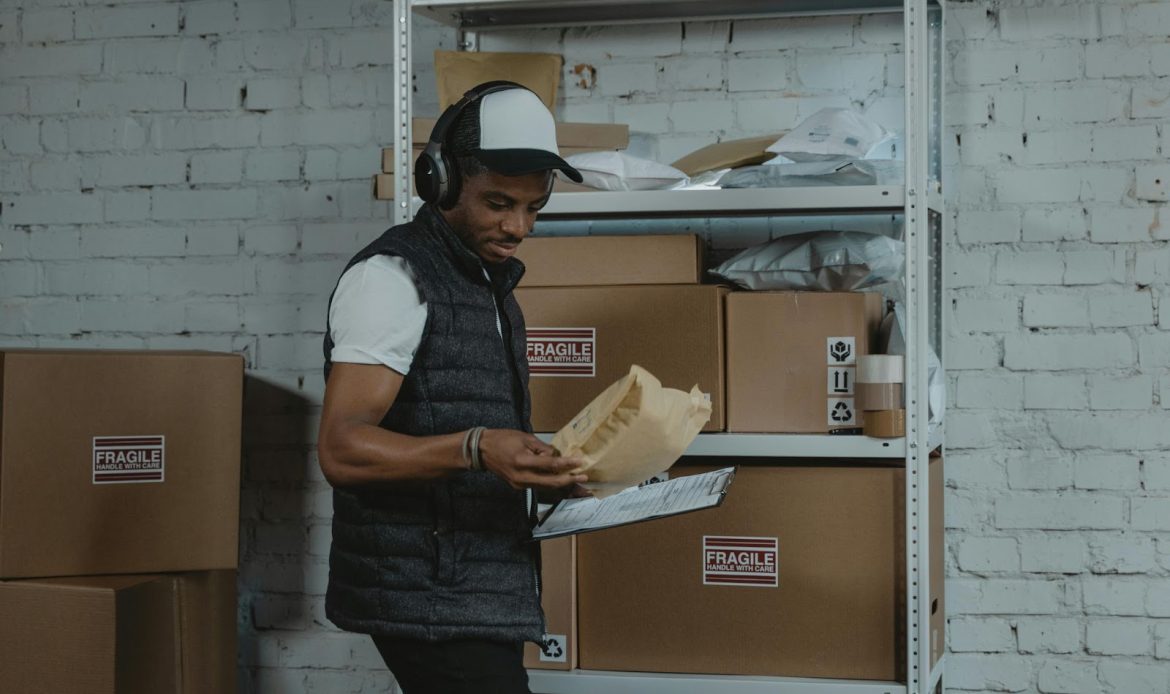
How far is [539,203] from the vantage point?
164cm

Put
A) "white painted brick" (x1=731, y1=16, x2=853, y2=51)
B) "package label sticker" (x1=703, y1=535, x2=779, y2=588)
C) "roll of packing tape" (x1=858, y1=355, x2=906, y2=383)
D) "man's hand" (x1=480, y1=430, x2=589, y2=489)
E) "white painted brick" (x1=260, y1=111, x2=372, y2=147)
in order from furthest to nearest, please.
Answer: "white painted brick" (x1=260, y1=111, x2=372, y2=147), "white painted brick" (x1=731, y1=16, x2=853, y2=51), "package label sticker" (x1=703, y1=535, x2=779, y2=588), "roll of packing tape" (x1=858, y1=355, x2=906, y2=383), "man's hand" (x1=480, y1=430, x2=589, y2=489)

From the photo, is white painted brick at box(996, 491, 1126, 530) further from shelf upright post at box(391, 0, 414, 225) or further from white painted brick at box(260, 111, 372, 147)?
white painted brick at box(260, 111, 372, 147)

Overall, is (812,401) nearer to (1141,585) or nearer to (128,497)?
(1141,585)

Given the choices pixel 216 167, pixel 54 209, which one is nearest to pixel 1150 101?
pixel 216 167

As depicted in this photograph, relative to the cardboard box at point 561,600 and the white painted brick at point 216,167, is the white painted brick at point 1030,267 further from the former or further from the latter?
the white painted brick at point 216,167

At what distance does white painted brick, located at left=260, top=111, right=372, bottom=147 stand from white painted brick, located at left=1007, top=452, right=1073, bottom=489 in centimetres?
169

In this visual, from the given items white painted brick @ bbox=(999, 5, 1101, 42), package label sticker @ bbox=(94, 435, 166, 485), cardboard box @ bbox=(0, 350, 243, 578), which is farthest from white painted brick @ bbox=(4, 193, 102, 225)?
white painted brick @ bbox=(999, 5, 1101, 42)

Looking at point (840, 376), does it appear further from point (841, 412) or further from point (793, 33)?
point (793, 33)

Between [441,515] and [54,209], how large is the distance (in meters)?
1.93

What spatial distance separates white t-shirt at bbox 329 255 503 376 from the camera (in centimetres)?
147

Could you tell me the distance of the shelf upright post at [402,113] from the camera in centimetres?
234

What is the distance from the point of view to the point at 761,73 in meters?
2.74

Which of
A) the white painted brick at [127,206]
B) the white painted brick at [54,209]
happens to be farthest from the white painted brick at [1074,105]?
the white painted brick at [54,209]

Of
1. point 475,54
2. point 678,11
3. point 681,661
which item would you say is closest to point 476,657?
point 681,661
